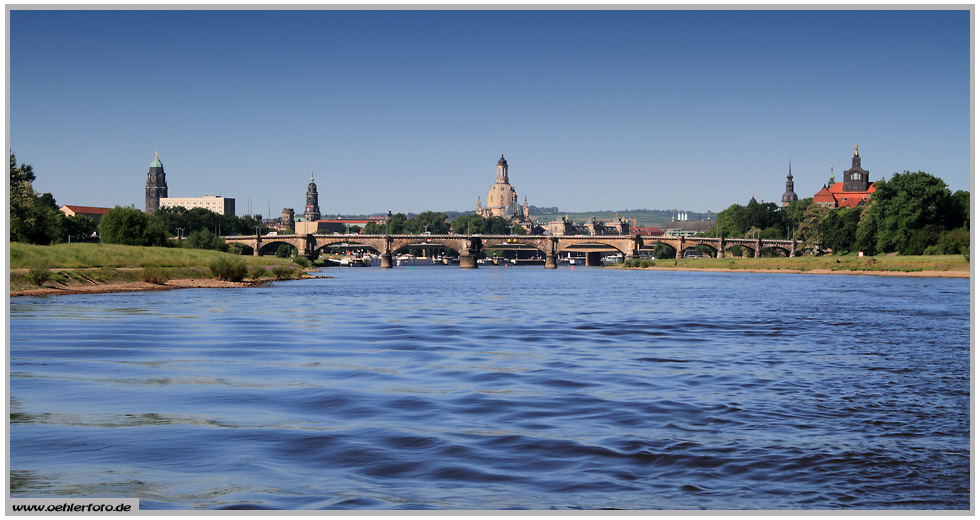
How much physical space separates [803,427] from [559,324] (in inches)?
818

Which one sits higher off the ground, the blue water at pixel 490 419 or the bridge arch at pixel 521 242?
the bridge arch at pixel 521 242

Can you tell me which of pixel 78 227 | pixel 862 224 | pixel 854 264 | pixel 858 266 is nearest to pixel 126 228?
pixel 78 227

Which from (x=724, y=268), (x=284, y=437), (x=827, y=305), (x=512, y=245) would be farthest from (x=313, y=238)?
(x=284, y=437)

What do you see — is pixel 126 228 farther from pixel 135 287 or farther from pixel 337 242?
pixel 337 242

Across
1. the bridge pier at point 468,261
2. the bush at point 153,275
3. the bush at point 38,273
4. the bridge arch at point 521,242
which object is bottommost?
the bridge pier at point 468,261

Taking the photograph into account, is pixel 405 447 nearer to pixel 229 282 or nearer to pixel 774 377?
pixel 774 377

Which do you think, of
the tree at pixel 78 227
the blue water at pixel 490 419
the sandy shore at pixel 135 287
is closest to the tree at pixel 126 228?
the sandy shore at pixel 135 287

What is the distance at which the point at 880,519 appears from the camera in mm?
6766

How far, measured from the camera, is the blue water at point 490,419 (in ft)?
32.2

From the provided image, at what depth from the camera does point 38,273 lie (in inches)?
1967

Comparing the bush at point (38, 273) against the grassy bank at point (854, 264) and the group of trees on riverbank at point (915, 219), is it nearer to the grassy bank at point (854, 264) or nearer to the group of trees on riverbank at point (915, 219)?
the grassy bank at point (854, 264)

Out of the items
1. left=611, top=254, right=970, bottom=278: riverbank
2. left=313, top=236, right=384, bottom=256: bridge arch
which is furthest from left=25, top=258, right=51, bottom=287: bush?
left=313, top=236, right=384, bottom=256: bridge arch

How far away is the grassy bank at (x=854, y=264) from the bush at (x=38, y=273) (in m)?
74.3

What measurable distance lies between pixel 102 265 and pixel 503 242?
136243 millimetres
